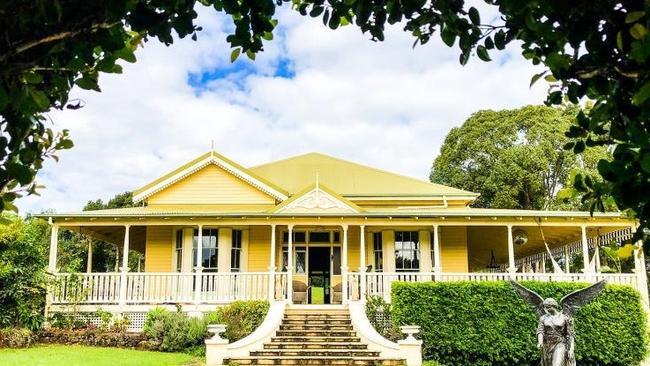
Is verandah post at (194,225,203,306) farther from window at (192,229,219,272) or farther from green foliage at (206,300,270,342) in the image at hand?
green foliage at (206,300,270,342)

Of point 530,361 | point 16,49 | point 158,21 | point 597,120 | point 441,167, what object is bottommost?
point 530,361

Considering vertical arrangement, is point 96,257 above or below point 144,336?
above

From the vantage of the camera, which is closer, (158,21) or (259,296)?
(158,21)

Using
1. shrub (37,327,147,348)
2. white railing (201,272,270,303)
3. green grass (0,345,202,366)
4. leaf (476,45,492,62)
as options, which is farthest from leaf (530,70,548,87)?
white railing (201,272,270,303)

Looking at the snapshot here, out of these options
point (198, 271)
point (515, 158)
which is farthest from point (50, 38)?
point (515, 158)

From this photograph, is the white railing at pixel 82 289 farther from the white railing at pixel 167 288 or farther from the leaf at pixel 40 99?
the leaf at pixel 40 99

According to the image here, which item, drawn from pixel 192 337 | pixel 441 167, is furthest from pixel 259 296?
pixel 441 167

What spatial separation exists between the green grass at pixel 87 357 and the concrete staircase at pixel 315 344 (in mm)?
1500

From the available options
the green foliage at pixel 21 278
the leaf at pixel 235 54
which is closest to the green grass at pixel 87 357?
the green foliage at pixel 21 278

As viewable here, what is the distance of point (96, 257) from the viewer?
129 ft

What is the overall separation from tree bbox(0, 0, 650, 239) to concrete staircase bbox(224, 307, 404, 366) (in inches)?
422

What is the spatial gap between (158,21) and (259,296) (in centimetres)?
1492

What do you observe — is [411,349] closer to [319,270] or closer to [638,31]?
[319,270]

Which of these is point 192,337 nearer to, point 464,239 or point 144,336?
point 144,336
